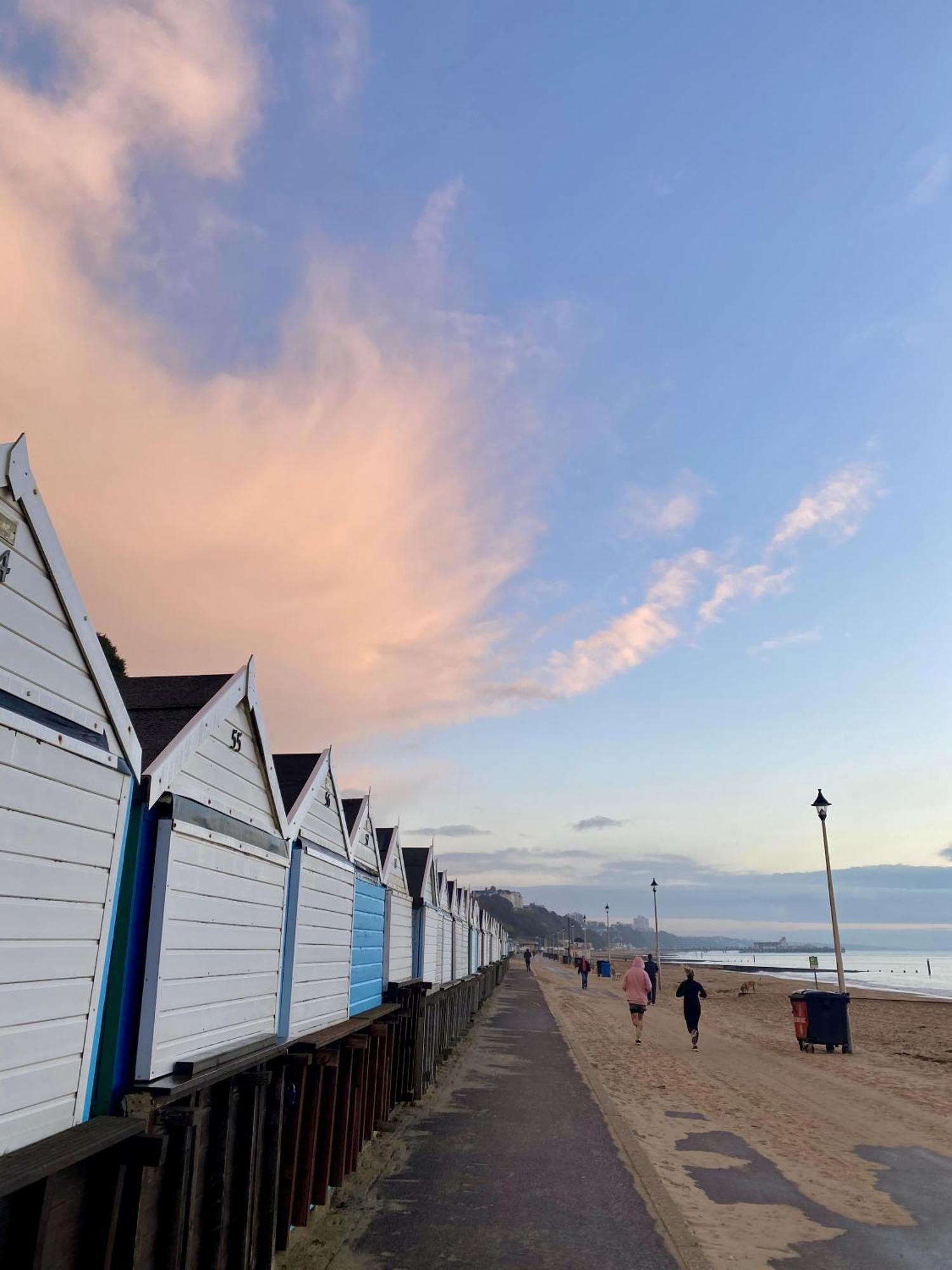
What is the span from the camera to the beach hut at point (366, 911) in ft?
30.7

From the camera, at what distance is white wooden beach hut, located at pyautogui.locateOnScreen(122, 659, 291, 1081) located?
4.16m

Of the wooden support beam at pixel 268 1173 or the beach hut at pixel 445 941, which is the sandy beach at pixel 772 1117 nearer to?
the wooden support beam at pixel 268 1173

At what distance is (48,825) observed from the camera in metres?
3.29

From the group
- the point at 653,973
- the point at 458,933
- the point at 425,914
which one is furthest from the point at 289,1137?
the point at 653,973

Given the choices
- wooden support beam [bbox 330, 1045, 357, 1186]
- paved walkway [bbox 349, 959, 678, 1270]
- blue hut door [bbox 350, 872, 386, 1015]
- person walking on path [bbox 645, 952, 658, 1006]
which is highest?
blue hut door [bbox 350, 872, 386, 1015]

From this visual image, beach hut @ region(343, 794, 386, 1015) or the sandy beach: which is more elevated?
beach hut @ region(343, 794, 386, 1015)

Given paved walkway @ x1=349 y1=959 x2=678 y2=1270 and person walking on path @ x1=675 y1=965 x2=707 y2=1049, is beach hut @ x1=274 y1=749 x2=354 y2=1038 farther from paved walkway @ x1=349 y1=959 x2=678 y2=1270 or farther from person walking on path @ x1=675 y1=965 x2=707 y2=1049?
person walking on path @ x1=675 y1=965 x2=707 y2=1049

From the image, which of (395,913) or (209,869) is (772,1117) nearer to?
(395,913)

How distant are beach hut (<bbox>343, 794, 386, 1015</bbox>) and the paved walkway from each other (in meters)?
1.72

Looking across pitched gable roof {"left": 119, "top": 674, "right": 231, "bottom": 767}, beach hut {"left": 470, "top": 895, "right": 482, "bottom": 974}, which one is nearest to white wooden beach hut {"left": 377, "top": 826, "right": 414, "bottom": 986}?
pitched gable roof {"left": 119, "top": 674, "right": 231, "bottom": 767}

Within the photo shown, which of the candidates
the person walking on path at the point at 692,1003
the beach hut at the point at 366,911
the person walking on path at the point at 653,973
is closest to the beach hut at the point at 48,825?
the beach hut at the point at 366,911

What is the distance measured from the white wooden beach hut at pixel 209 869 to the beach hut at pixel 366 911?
3.27 meters

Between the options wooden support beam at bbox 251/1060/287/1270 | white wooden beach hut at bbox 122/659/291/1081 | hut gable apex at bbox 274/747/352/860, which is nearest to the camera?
white wooden beach hut at bbox 122/659/291/1081

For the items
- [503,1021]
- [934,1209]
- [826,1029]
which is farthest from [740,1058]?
[934,1209]
